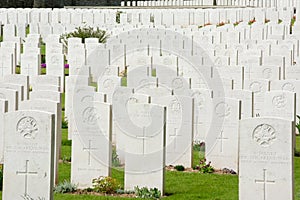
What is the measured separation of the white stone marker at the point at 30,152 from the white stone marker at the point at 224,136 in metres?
2.77

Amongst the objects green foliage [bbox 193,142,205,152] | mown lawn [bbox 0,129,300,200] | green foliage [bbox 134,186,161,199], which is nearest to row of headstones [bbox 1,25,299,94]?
green foliage [bbox 193,142,205,152]

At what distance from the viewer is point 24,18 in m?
28.8

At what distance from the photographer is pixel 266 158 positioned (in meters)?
8.38

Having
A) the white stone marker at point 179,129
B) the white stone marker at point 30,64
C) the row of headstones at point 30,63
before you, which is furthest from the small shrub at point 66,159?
the white stone marker at point 30,64

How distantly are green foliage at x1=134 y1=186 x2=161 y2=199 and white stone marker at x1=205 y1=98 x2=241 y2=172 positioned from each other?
57.5 inches

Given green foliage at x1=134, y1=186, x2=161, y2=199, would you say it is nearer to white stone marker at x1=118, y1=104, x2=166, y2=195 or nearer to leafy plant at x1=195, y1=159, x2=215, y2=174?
white stone marker at x1=118, y1=104, x2=166, y2=195

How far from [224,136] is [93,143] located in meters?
1.75

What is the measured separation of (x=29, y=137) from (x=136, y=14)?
67.1 ft

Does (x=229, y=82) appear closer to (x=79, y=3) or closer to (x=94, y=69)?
(x=94, y=69)

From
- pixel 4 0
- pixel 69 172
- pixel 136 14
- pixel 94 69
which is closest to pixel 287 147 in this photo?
pixel 69 172

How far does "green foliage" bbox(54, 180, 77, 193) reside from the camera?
965 centimetres

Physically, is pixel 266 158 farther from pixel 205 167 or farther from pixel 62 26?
pixel 62 26

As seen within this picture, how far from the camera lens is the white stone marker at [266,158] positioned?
834 cm

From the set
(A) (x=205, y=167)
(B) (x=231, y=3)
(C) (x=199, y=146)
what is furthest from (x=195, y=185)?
(B) (x=231, y=3)
